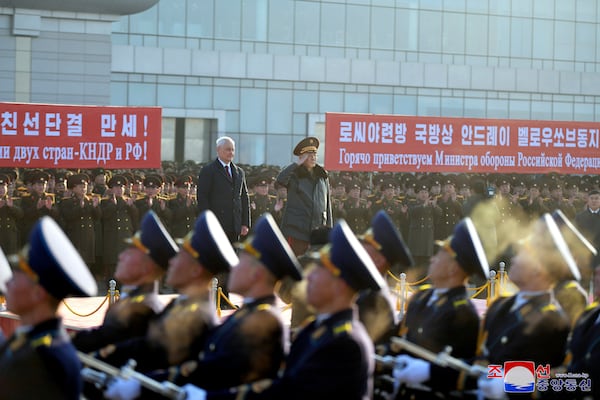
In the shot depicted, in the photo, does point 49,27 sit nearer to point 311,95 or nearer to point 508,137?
point 311,95

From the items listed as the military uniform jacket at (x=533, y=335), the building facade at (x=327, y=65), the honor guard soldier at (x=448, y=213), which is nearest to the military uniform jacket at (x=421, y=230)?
the honor guard soldier at (x=448, y=213)

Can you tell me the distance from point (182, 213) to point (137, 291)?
9.93m

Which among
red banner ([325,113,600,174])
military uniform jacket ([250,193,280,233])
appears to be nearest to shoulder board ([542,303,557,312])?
red banner ([325,113,600,174])

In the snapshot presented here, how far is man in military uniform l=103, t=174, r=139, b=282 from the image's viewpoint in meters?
15.5

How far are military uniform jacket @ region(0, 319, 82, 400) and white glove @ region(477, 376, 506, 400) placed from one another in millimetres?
1898

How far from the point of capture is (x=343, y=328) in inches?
190

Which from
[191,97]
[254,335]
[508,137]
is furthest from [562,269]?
[191,97]

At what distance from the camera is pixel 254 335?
529cm

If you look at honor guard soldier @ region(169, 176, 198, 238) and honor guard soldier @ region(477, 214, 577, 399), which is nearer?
honor guard soldier @ region(477, 214, 577, 399)

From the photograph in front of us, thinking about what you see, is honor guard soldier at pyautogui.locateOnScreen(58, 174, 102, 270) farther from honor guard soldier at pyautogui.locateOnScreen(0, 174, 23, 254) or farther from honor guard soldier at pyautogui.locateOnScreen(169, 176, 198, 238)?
honor guard soldier at pyautogui.locateOnScreen(169, 176, 198, 238)

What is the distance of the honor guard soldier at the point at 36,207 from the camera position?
1505cm

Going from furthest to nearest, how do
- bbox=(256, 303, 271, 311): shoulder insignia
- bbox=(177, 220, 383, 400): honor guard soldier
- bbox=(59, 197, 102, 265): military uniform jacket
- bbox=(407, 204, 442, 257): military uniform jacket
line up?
bbox=(407, 204, 442, 257): military uniform jacket
bbox=(59, 197, 102, 265): military uniform jacket
bbox=(256, 303, 271, 311): shoulder insignia
bbox=(177, 220, 383, 400): honor guard soldier

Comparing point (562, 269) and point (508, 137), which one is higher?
point (508, 137)

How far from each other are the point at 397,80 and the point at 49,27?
661 inches
